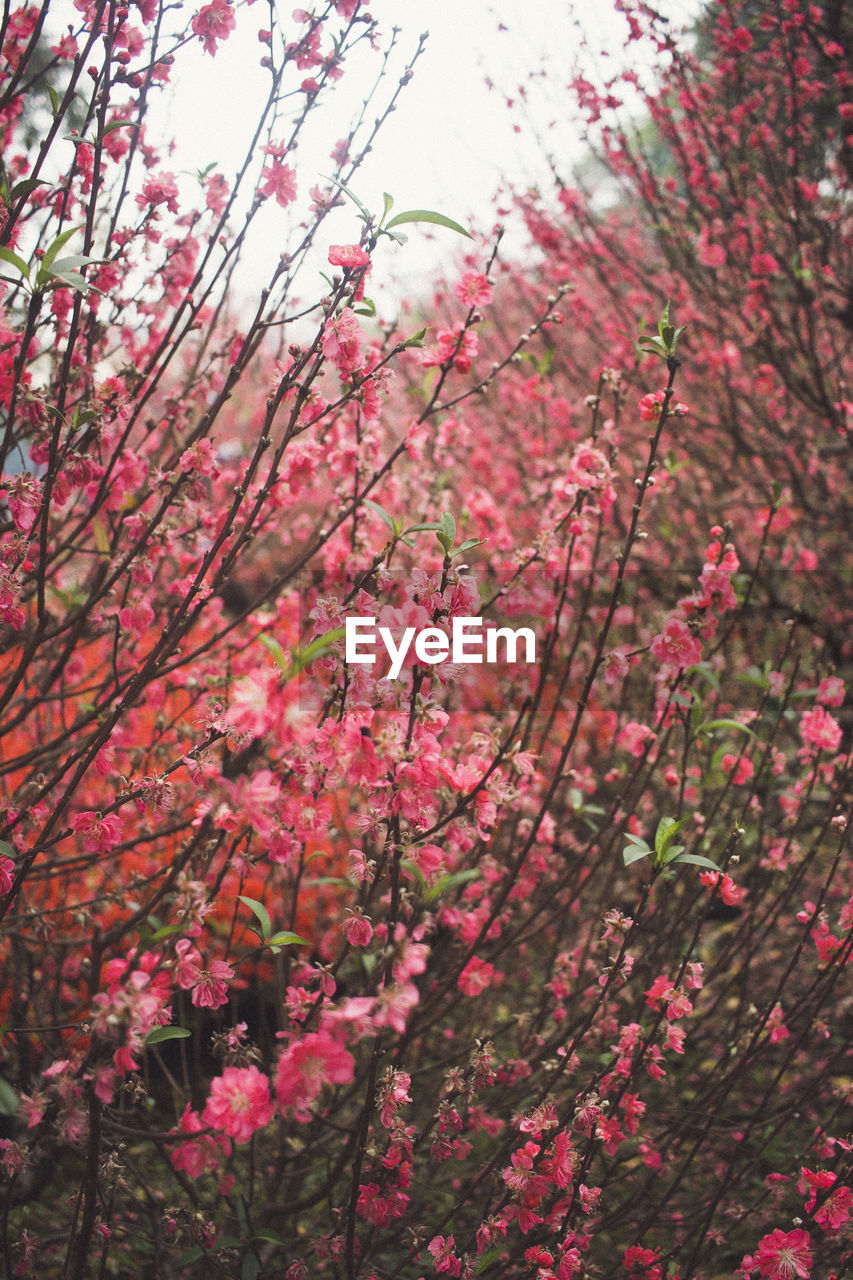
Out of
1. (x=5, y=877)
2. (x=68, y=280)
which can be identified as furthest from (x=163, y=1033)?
(x=68, y=280)

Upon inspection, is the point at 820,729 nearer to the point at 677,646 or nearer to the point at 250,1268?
the point at 677,646

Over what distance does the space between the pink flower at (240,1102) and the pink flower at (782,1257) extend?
4.06 feet

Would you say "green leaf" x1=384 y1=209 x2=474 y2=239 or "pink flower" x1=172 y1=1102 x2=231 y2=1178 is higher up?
"green leaf" x1=384 y1=209 x2=474 y2=239

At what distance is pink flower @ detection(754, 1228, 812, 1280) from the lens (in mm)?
1715

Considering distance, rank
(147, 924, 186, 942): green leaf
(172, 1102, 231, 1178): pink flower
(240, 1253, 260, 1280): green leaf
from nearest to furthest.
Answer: (147, 924, 186, 942): green leaf, (172, 1102, 231, 1178): pink flower, (240, 1253, 260, 1280): green leaf

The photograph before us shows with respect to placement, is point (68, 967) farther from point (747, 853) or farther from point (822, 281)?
point (822, 281)

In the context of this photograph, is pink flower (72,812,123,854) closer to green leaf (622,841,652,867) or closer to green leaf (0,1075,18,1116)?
green leaf (0,1075,18,1116)

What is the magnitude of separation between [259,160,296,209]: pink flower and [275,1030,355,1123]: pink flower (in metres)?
1.81

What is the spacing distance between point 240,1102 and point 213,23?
2.19m

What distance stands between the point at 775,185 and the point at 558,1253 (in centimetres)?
412

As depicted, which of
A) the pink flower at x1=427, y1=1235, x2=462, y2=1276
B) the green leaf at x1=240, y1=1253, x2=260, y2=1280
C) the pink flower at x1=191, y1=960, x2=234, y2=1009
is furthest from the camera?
the green leaf at x1=240, y1=1253, x2=260, y2=1280

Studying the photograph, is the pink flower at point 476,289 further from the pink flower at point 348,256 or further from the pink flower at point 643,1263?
the pink flower at point 643,1263

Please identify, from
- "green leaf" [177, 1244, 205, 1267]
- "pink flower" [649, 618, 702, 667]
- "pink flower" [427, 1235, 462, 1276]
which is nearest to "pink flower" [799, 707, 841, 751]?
"pink flower" [649, 618, 702, 667]

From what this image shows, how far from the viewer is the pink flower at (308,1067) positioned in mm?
1147
